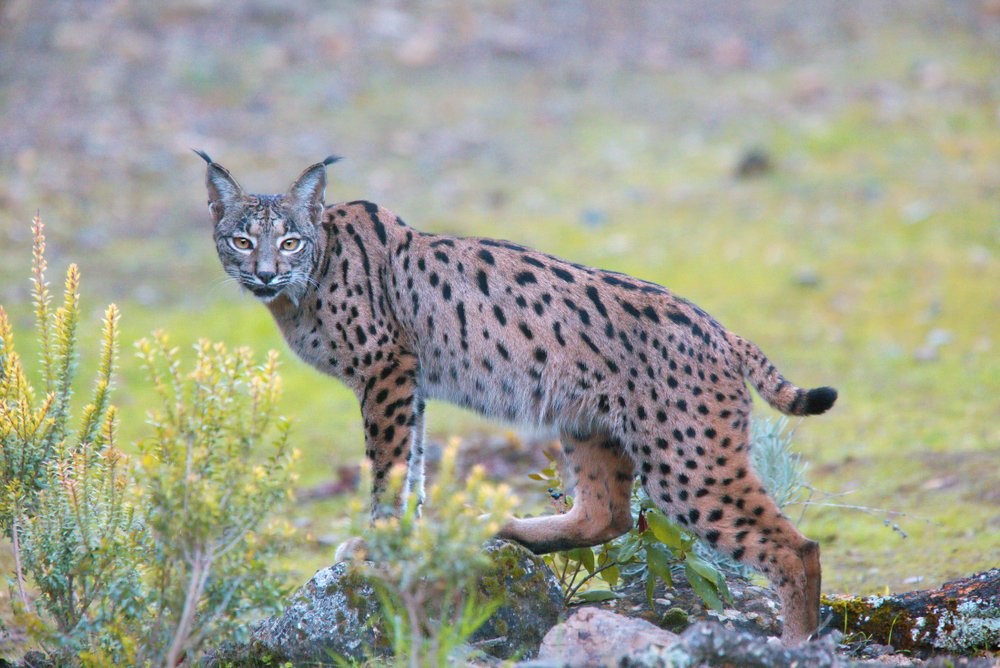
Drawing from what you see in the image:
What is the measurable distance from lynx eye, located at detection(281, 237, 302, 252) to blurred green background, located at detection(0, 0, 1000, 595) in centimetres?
282

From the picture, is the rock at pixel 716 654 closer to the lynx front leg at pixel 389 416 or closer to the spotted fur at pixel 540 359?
the spotted fur at pixel 540 359

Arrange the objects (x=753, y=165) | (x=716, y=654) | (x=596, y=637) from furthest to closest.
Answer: (x=753, y=165), (x=596, y=637), (x=716, y=654)

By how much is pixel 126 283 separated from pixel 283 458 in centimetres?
1024

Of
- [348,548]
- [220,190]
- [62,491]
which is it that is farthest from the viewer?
[220,190]

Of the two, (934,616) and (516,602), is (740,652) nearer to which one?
(516,602)

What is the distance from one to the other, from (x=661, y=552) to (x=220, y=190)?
3483 mm

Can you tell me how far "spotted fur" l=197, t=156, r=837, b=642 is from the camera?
6.37 metres

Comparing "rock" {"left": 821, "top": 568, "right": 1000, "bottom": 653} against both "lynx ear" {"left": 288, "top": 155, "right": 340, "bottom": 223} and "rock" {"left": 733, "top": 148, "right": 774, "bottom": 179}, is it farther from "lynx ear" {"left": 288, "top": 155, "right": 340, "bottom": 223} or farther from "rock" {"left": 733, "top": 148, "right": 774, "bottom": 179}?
"rock" {"left": 733, "top": 148, "right": 774, "bottom": 179}

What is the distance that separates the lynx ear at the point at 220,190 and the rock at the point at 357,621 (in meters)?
2.53

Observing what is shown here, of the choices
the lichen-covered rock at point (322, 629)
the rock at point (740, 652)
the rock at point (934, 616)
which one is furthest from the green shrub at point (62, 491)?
the rock at point (934, 616)

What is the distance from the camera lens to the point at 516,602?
6.17 m

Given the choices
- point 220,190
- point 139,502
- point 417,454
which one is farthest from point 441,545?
point 220,190

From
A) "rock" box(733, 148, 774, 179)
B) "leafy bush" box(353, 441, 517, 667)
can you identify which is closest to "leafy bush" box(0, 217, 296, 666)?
"leafy bush" box(353, 441, 517, 667)

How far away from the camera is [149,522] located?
5.22 meters
